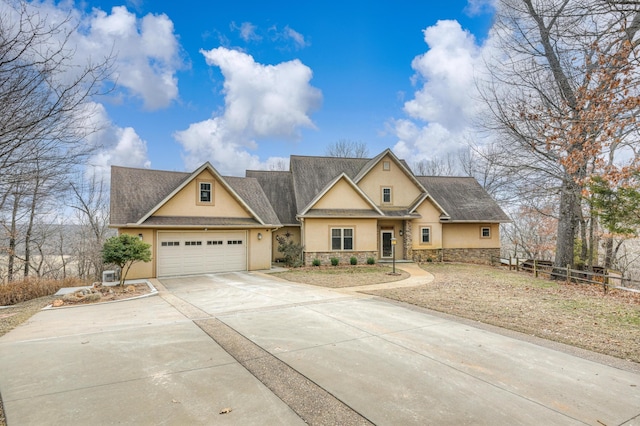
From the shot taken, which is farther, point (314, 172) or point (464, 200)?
point (464, 200)

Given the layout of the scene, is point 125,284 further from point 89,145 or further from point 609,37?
point 609,37

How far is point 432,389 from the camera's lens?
4375 millimetres

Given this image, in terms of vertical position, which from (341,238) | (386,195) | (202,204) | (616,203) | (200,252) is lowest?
(200,252)

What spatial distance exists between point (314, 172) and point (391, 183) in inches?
228

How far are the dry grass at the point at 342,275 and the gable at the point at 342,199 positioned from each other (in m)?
3.84

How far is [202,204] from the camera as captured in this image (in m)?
17.2

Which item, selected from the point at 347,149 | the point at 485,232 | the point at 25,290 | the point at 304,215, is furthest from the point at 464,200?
the point at 25,290

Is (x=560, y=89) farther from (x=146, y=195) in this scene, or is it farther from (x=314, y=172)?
(x=146, y=195)

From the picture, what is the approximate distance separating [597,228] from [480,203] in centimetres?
701

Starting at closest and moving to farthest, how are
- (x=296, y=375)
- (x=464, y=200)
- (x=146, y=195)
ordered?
(x=296, y=375) → (x=146, y=195) → (x=464, y=200)

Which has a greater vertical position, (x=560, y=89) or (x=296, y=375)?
(x=560, y=89)

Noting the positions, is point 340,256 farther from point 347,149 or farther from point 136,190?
point 347,149

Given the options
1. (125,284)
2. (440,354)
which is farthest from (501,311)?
(125,284)

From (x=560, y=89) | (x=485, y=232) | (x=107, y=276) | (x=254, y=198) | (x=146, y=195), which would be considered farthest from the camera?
(x=485, y=232)
